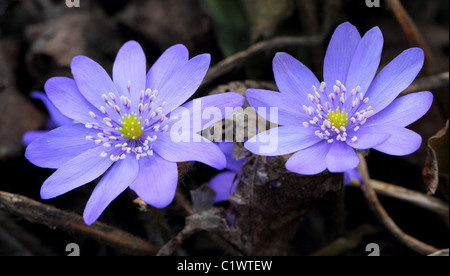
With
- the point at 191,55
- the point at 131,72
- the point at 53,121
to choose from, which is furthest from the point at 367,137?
the point at 53,121

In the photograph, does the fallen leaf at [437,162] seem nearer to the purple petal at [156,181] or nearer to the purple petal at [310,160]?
the purple petal at [310,160]

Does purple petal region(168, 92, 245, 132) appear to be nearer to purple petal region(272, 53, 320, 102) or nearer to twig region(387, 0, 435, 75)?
purple petal region(272, 53, 320, 102)

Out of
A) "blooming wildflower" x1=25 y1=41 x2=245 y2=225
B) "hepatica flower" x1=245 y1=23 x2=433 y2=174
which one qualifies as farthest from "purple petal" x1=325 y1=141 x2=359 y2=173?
"blooming wildflower" x1=25 y1=41 x2=245 y2=225

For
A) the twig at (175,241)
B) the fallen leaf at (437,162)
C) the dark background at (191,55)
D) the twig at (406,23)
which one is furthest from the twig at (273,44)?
the fallen leaf at (437,162)

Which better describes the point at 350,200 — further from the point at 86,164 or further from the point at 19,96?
the point at 19,96

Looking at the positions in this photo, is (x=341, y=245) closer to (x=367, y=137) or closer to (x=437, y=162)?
(x=437, y=162)
